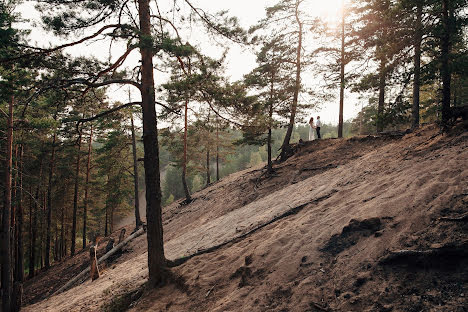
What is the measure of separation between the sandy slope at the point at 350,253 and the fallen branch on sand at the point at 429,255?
0.24 ft

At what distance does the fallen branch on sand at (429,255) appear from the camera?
3.34 m

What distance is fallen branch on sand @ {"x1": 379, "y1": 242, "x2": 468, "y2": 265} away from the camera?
3.34 metres

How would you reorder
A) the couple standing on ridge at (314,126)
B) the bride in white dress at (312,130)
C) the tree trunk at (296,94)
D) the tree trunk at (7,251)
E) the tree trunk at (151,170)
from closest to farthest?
the tree trunk at (151,170) < the tree trunk at (7,251) < the tree trunk at (296,94) < the couple standing on ridge at (314,126) < the bride in white dress at (312,130)

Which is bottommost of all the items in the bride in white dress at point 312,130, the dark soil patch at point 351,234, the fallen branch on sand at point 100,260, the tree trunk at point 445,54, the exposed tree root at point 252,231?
the fallen branch on sand at point 100,260

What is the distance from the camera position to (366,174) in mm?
7844

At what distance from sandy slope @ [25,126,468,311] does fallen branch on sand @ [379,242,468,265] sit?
0.24 ft

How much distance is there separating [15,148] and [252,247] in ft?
66.6

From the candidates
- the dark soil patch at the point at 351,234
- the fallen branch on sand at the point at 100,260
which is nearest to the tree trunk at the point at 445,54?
the dark soil patch at the point at 351,234

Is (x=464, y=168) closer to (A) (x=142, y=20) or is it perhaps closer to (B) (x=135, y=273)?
(A) (x=142, y=20)

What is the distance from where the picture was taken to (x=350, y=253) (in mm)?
4293

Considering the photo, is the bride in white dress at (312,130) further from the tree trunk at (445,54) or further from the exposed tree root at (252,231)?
the exposed tree root at (252,231)

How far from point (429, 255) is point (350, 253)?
43.7 inches

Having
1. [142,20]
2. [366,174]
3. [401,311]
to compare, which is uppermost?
[142,20]

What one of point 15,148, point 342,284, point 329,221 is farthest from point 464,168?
point 15,148
